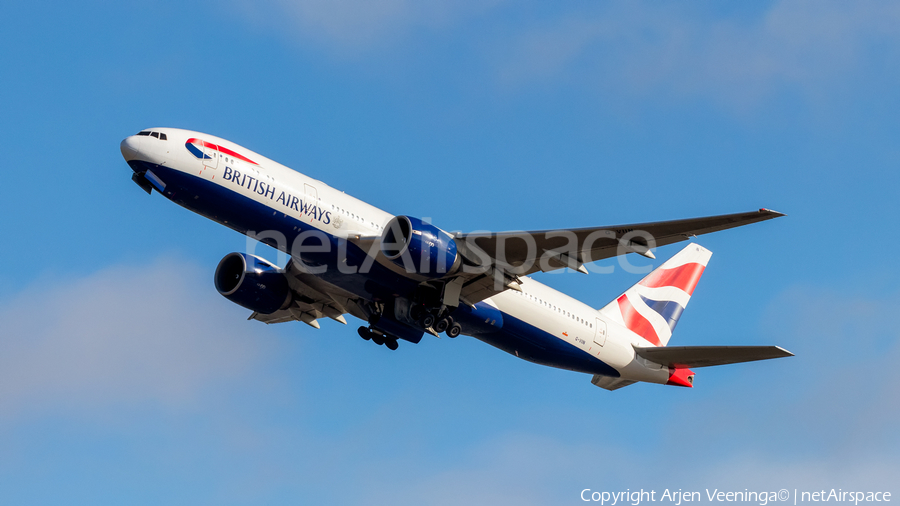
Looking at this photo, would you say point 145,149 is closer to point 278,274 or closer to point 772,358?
point 278,274

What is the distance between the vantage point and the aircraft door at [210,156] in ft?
88.4

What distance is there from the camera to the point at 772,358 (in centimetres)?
2905

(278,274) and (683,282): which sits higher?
(683,282)

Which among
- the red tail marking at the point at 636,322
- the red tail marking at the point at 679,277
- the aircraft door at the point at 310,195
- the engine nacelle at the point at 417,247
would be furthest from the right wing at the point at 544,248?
the red tail marking at the point at 679,277

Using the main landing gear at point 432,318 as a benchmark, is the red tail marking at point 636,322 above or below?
above

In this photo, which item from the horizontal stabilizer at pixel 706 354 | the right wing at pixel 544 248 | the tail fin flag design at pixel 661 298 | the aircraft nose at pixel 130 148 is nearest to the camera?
the right wing at pixel 544 248

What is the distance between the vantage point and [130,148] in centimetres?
2658

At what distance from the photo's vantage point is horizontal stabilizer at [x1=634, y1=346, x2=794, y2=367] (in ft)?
95.0

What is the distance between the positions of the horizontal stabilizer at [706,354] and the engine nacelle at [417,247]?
10.2 m

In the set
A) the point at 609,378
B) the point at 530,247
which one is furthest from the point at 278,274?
the point at 609,378

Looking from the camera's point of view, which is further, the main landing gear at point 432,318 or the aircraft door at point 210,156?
the main landing gear at point 432,318

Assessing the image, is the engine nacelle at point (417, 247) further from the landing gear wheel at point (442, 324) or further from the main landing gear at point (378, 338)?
the main landing gear at point (378, 338)

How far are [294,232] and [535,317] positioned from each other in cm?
926

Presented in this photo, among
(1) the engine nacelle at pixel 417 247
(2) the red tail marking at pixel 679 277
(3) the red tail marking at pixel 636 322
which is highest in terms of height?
(2) the red tail marking at pixel 679 277
